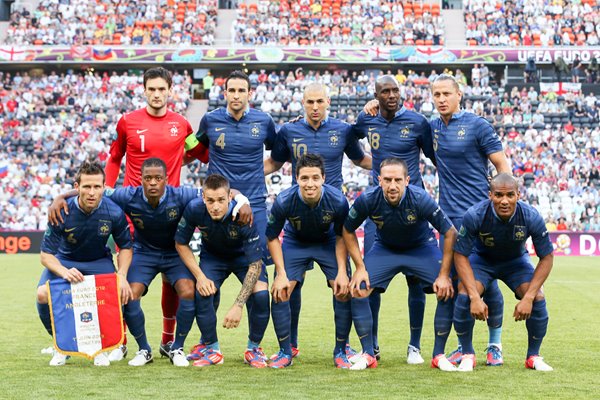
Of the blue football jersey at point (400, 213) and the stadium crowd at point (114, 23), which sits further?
the stadium crowd at point (114, 23)

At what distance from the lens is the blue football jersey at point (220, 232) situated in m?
7.85

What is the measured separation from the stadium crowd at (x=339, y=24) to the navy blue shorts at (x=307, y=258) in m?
29.3

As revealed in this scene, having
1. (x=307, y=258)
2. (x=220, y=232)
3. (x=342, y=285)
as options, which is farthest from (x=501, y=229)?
(x=220, y=232)

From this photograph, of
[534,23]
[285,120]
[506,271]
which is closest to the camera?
[506,271]

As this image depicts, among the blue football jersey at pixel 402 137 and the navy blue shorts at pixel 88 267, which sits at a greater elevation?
the blue football jersey at pixel 402 137

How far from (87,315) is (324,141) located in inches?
105

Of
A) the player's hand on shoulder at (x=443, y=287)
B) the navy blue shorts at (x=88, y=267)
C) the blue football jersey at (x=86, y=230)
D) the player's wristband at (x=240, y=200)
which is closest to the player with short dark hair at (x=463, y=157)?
the player's hand on shoulder at (x=443, y=287)

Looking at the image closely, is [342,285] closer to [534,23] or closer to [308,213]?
[308,213]

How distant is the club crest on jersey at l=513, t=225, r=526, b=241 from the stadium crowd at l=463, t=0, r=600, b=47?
3038 centimetres

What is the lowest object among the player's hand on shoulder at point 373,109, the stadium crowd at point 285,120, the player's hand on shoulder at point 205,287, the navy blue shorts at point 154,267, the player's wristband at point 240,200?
the stadium crowd at point 285,120

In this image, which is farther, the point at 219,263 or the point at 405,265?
the point at 219,263

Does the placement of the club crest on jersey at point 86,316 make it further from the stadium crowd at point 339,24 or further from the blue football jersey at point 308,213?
the stadium crowd at point 339,24

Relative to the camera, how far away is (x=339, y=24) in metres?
37.9

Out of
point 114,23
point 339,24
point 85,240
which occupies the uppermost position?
point 114,23
